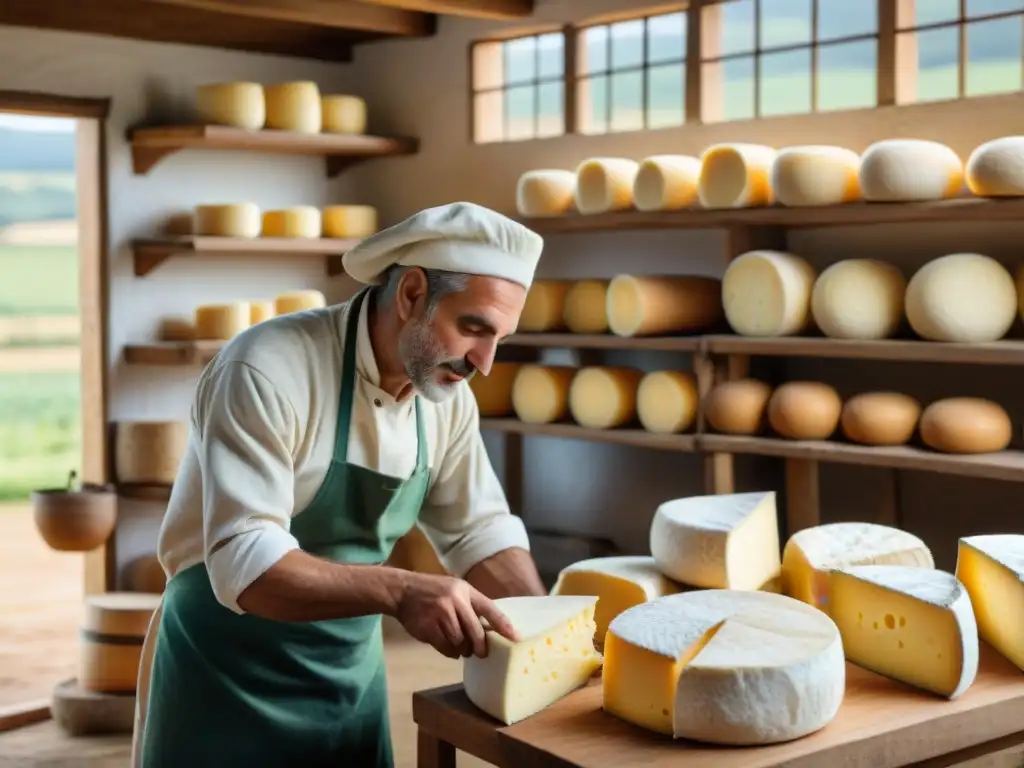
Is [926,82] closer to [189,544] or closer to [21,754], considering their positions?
[189,544]

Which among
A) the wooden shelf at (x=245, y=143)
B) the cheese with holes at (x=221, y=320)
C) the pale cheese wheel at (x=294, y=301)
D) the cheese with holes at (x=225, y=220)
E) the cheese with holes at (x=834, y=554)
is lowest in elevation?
the cheese with holes at (x=834, y=554)

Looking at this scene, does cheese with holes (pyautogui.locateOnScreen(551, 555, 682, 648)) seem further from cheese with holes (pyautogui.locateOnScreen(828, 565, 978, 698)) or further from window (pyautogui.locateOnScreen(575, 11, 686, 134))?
window (pyautogui.locateOnScreen(575, 11, 686, 134))

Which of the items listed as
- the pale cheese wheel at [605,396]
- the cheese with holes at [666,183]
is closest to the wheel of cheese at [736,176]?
the cheese with holes at [666,183]

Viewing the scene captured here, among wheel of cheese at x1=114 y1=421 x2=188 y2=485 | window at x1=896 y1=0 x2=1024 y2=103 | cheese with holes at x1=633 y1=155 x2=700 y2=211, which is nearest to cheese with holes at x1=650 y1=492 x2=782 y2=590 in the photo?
cheese with holes at x1=633 y1=155 x2=700 y2=211

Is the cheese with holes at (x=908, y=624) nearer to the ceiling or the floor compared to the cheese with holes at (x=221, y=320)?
nearer to the floor

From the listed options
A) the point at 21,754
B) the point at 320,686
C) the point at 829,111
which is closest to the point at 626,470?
the point at 829,111

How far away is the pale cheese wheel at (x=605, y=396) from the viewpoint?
4422 mm

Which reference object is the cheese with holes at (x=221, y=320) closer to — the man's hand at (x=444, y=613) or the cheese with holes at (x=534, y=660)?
the cheese with holes at (x=534, y=660)

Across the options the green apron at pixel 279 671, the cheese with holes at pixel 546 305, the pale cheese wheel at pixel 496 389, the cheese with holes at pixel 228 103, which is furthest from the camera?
the cheese with holes at pixel 228 103

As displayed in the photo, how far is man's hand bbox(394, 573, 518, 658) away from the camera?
70.4 inches

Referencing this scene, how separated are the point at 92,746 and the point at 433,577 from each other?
2.66 meters

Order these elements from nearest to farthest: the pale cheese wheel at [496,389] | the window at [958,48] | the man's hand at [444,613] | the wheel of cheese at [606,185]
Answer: the man's hand at [444,613] → the window at [958,48] → the wheel of cheese at [606,185] → the pale cheese wheel at [496,389]

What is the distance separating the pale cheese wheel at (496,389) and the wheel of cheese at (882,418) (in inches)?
55.2

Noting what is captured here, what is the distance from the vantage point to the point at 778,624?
186 centimetres
